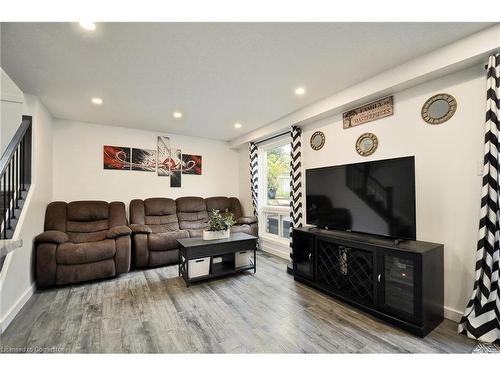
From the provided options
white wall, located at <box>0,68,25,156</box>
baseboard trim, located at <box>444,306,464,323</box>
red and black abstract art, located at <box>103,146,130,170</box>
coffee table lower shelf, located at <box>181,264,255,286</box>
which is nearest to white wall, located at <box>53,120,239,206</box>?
red and black abstract art, located at <box>103,146,130,170</box>

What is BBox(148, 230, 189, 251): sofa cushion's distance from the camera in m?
3.47

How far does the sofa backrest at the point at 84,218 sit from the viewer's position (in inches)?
131

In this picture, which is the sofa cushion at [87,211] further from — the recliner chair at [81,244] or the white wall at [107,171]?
the white wall at [107,171]

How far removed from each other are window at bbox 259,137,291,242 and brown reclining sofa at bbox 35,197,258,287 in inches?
15.0

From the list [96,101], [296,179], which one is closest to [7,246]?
[96,101]

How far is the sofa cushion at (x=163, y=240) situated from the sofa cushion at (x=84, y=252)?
533 millimetres

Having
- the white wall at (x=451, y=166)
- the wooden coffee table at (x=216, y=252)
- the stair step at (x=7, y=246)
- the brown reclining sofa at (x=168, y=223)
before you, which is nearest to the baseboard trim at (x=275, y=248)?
the brown reclining sofa at (x=168, y=223)

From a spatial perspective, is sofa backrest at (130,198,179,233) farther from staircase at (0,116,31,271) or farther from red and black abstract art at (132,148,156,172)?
staircase at (0,116,31,271)

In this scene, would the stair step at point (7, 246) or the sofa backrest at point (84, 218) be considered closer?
the stair step at point (7, 246)

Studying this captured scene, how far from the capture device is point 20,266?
2318 mm

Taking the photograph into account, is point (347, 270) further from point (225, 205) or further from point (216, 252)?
point (225, 205)

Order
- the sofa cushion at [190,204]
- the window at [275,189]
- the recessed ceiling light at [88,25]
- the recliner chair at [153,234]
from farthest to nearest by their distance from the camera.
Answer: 1. the sofa cushion at [190,204]
2. the window at [275,189]
3. the recliner chair at [153,234]
4. the recessed ceiling light at [88,25]
